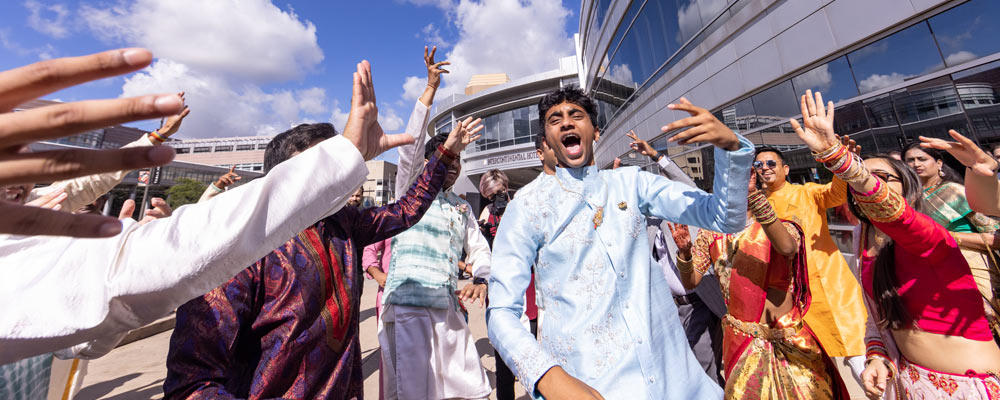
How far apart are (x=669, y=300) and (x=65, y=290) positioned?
174 cm

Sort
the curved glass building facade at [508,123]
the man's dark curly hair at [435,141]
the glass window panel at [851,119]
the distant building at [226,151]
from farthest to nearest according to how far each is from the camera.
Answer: the distant building at [226,151] → the curved glass building facade at [508,123] → the glass window panel at [851,119] → the man's dark curly hair at [435,141]

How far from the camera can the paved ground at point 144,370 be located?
3.49m

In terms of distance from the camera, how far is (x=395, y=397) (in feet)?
9.06

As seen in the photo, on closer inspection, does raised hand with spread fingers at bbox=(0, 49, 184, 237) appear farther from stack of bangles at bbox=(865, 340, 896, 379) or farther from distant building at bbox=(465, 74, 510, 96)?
distant building at bbox=(465, 74, 510, 96)

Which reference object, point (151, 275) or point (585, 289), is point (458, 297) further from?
point (151, 275)

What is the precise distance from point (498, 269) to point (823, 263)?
2896mm

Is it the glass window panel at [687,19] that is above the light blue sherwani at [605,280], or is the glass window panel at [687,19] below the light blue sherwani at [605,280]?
above

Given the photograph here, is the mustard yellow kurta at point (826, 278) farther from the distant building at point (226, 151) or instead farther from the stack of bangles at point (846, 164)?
the distant building at point (226, 151)

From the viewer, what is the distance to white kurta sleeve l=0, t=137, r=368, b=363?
65 centimetres

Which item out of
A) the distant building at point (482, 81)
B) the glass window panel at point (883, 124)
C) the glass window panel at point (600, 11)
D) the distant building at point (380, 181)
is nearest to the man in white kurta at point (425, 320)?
the glass window panel at point (883, 124)

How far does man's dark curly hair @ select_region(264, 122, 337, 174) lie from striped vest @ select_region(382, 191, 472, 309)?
4.28 feet

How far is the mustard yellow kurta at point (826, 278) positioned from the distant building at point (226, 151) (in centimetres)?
7161

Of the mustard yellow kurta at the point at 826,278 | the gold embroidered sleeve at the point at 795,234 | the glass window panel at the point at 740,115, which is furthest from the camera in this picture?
the glass window panel at the point at 740,115

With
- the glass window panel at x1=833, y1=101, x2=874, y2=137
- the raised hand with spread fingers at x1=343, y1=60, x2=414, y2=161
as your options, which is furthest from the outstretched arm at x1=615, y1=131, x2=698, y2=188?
the glass window panel at x1=833, y1=101, x2=874, y2=137
